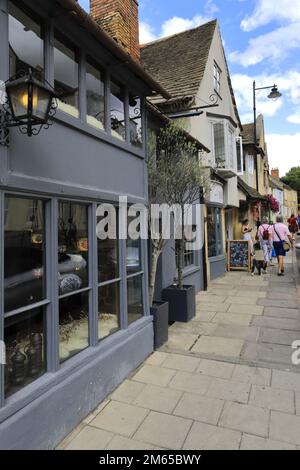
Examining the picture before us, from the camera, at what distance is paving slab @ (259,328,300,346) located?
5.85 m

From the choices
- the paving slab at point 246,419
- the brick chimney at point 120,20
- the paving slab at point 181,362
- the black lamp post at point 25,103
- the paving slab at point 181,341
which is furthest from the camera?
the brick chimney at point 120,20

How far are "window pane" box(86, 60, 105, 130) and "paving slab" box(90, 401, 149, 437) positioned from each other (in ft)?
11.0

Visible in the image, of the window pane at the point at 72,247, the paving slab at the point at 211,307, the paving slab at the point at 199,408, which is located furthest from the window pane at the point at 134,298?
the paving slab at the point at 211,307

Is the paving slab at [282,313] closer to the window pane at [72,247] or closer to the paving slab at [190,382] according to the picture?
the paving slab at [190,382]

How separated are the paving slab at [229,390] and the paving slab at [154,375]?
0.59 m

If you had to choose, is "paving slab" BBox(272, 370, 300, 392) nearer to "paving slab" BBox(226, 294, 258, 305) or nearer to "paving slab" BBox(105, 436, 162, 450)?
"paving slab" BBox(105, 436, 162, 450)

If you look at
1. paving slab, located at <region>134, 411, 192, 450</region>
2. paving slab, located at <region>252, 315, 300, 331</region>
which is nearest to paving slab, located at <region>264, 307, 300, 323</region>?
paving slab, located at <region>252, 315, 300, 331</region>

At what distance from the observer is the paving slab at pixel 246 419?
3451mm

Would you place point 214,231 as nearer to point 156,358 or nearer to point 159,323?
point 159,323

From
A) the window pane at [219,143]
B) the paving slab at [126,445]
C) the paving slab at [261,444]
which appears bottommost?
the paving slab at [261,444]

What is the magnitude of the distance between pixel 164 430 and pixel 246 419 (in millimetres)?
903

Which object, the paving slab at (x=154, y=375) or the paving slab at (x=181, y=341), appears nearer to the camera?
the paving slab at (x=154, y=375)

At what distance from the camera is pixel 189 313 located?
7000mm

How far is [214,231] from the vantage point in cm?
1189
